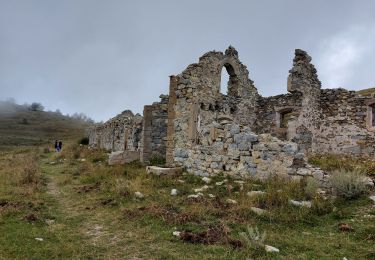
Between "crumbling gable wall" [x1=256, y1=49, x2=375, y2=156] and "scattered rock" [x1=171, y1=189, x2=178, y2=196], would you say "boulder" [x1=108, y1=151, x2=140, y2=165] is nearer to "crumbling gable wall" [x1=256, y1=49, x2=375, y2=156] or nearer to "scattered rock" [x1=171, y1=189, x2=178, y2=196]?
"scattered rock" [x1=171, y1=189, x2=178, y2=196]

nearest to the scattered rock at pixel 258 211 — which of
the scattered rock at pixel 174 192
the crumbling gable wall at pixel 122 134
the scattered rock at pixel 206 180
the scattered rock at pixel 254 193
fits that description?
the scattered rock at pixel 254 193

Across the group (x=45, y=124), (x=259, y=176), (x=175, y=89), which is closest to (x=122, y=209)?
(x=259, y=176)

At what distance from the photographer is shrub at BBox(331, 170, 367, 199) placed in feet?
23.1

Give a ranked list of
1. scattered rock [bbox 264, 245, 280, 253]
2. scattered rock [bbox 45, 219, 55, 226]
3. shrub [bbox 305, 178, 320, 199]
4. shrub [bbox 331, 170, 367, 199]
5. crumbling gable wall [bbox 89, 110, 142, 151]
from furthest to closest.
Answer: crumbling gable wall [bbox 89, 110, 142, 151]
shrub [bbox 305, 178, 320, 199]
shrub [bbox 331, 170, 367, 199]
scattered rock [bbox 45, 219, 55, 226]
scattered rock [bbox 264, 245, 280, 253]

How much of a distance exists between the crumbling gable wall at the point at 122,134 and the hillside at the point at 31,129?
68.1ft

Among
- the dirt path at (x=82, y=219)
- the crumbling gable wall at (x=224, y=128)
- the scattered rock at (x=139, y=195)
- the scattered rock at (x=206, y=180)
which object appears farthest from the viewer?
the scattered rock at (x=206, y=180)

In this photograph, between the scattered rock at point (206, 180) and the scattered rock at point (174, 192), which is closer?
the scattered rock at point (174, 192)

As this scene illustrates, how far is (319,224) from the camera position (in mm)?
6020

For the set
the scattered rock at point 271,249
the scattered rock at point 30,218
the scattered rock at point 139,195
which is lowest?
the scattered rock at point 30,218

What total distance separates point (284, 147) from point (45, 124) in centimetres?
6975

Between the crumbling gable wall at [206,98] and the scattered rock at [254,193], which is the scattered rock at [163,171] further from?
the scattered rock at [254,193]

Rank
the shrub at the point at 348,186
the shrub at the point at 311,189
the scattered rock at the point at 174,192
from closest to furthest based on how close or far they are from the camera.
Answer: the shrub at the point at 348,186 → the shrub at the point at 311,189 → the scattered rock at the point at 174,192

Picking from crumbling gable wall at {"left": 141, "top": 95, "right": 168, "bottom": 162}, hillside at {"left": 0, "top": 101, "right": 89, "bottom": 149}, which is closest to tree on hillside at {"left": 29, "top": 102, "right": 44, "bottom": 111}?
hillside at {"left": 0, "top": 101, "right": 89, "bottom": 149}

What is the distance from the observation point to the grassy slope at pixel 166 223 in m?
4.95
